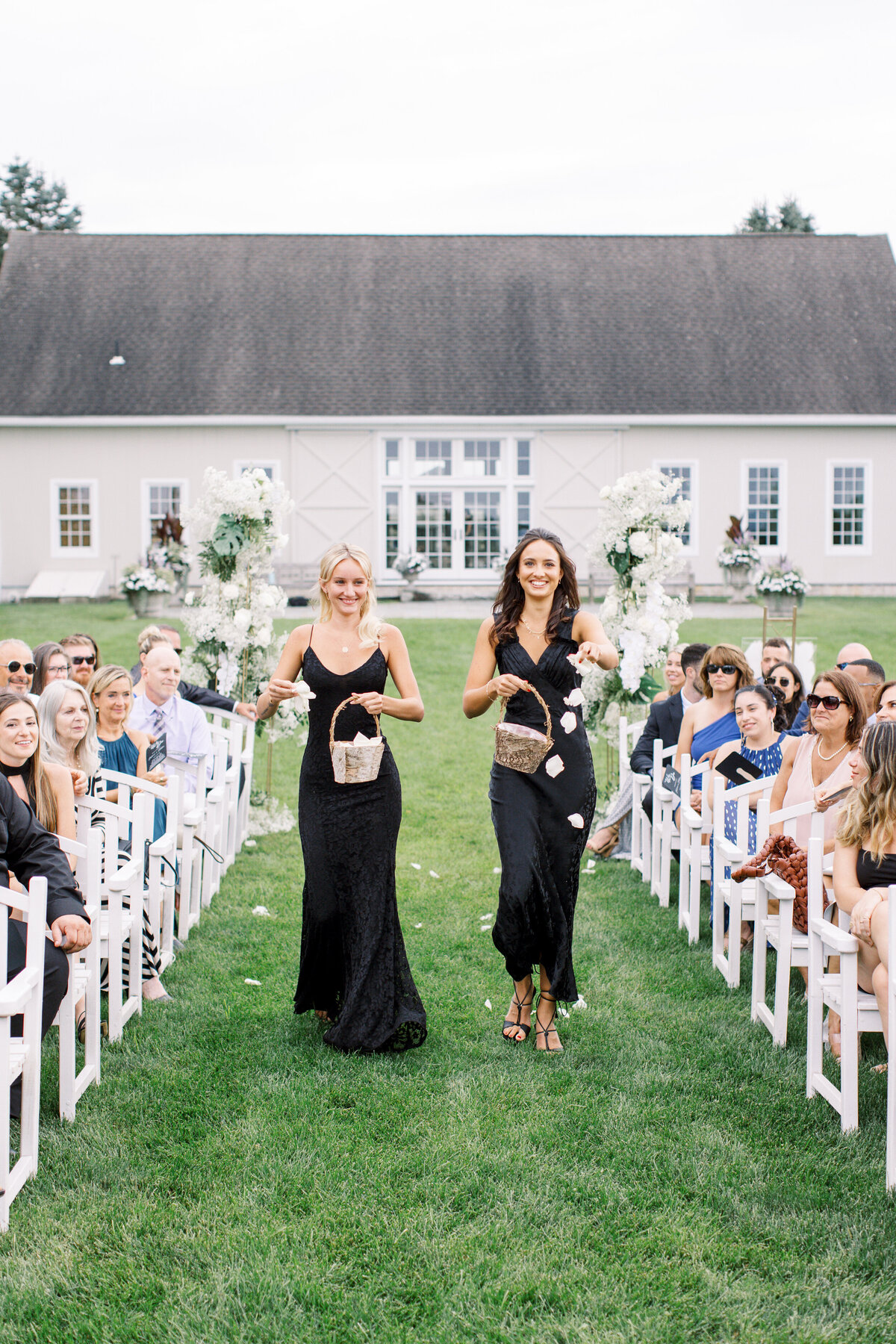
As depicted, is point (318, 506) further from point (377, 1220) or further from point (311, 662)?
point (377, 1220)

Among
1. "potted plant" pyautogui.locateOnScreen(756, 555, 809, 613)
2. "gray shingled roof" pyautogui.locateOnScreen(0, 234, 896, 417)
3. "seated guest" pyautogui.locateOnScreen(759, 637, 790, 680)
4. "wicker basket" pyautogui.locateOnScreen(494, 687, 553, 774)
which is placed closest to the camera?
"wicker basket" pyautogui.locateOnScreen(494, 687, 553, 774)

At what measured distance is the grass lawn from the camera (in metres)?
3.17

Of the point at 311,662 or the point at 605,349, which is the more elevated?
the point at 605,349

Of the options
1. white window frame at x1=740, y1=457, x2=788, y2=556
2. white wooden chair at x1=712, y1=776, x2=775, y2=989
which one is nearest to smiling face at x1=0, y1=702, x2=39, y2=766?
white wooden chair at x1=712, y1=776, x2=775, y2=989

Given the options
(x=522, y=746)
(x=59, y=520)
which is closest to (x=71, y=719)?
(x=522, y=746)

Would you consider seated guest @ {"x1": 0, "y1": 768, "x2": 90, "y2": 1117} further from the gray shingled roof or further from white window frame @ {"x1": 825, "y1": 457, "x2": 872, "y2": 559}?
white window frame @ {"x1": 825, "y1": 457, "x2": 872, "y2": 559}

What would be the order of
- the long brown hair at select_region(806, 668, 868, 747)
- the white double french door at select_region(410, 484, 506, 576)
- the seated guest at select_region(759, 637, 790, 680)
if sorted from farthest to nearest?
the white double french door at select_region(410, 484, 506, 576) → the seated guest at select_region(759, 637, 790, 680) → the long brown hair at select_region(806, 668, 868, 747)

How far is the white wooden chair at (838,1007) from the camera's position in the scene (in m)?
4.04

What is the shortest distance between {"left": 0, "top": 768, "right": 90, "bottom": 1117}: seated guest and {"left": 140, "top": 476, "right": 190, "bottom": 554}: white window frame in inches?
790

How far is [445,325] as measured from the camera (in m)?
25.1

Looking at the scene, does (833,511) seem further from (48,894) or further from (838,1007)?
(48,894)

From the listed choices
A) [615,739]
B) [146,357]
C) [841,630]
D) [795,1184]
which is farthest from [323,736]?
[146,357]

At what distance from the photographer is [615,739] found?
9.27 m

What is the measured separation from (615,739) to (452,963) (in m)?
3.56
